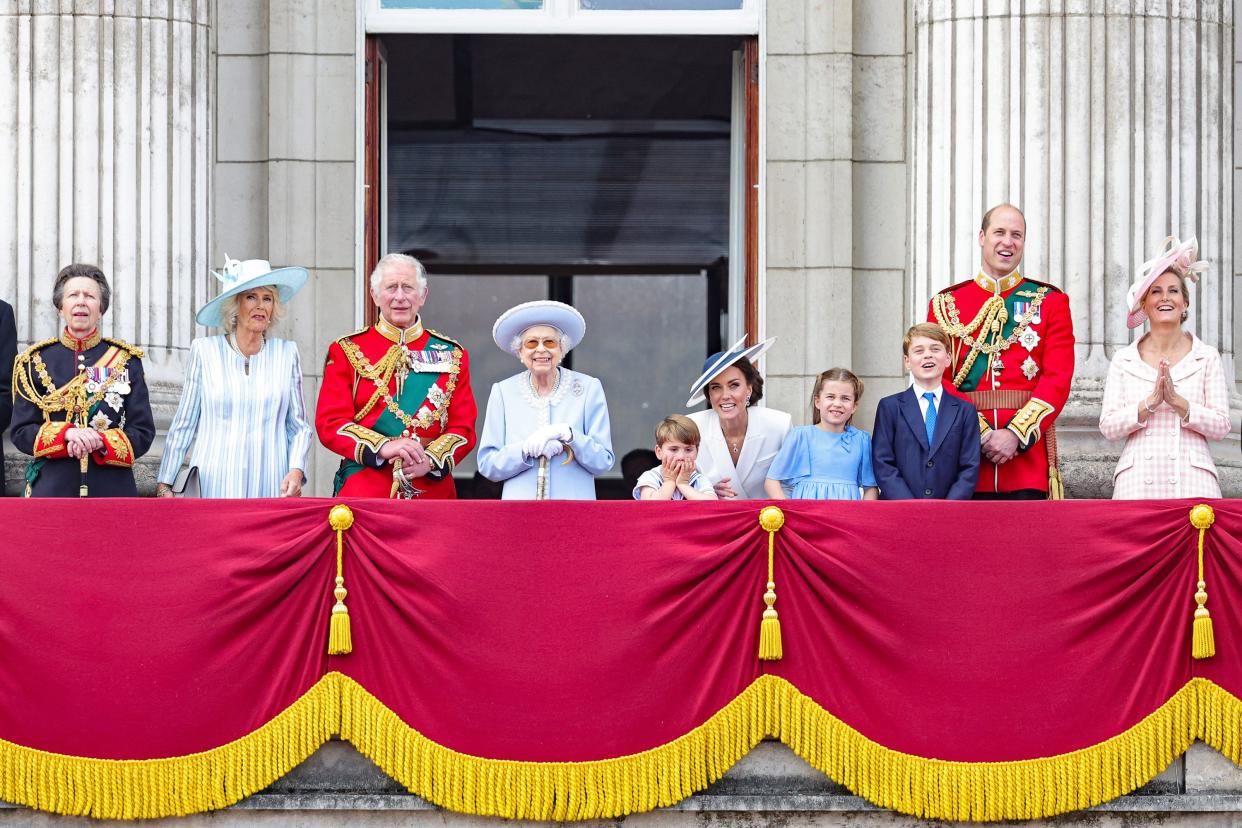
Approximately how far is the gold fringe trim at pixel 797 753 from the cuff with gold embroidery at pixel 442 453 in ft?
4.01

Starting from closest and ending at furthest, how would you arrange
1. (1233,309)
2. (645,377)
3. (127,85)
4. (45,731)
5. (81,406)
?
(45,731) < (81,406) < (127,85) < (1233,309) < (645,377)

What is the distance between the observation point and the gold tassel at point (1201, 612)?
7.41 meters

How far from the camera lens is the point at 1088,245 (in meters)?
10.2

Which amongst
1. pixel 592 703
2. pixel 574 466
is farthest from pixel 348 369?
pixel 592 703

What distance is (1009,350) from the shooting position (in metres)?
8.60

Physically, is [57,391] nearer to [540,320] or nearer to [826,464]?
[540,320]

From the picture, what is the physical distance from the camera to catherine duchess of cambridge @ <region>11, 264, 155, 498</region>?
27.1ft

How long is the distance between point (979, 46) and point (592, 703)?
4.72 meters

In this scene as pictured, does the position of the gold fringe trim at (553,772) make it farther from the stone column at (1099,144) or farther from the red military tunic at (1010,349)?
the stone column at (1099,144)

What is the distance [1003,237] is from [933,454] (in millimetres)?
1065

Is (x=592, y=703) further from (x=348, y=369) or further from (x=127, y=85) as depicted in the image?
(x=127, y=85)

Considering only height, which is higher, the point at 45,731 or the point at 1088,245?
the point at 1088,245

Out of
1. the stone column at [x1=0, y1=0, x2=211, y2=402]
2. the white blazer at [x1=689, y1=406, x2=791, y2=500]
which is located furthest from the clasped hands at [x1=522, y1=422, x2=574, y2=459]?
the stone column at [x1=0, y1=0, x2=211, y2=402]

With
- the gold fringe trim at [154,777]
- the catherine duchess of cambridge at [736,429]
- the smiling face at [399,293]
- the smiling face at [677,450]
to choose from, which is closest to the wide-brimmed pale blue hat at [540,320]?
the smiling face at [399,293]
